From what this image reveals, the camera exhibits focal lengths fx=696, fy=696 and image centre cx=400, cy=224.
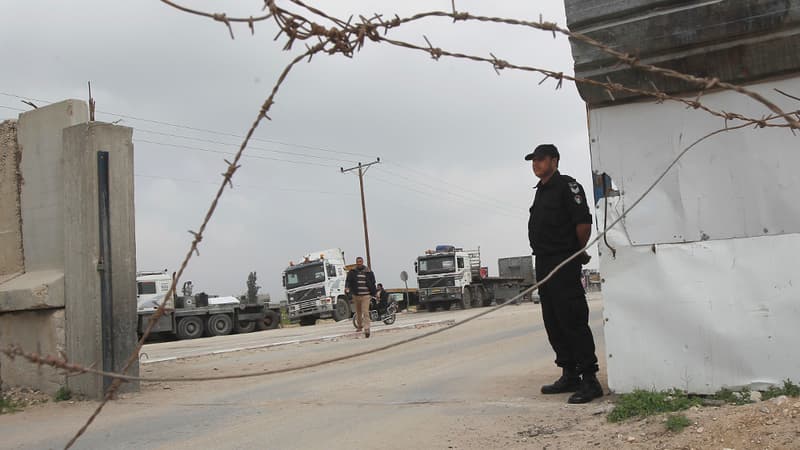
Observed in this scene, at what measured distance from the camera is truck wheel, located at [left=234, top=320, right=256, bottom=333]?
27.9 m

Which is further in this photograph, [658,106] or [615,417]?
[658,106]

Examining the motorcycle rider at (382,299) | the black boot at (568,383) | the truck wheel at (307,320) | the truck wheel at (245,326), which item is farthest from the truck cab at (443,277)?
the black boot at (568,383)

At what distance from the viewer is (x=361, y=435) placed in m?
4.49

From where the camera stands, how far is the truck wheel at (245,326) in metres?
27.9

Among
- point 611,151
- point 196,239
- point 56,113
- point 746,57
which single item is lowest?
point 196,239

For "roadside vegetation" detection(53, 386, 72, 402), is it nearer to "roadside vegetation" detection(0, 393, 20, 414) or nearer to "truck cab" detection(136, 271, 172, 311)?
"roadside vegetation" detection(0, 393, 20, 414)

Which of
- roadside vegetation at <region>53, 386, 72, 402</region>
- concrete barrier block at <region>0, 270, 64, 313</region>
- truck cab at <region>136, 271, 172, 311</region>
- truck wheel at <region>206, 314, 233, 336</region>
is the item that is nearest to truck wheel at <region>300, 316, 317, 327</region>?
truck wheel at <region>206, 314, 233, 336</region>

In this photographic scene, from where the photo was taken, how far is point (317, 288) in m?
28.6

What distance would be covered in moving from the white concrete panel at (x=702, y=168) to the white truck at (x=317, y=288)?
959 inches

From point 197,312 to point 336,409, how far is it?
21.7 meters

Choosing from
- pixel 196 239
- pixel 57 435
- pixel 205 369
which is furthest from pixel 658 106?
pixel 205 369

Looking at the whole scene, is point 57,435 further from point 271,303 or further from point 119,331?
point 271,303

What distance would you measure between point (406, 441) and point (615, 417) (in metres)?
1.26

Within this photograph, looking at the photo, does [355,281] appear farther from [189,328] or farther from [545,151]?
[189,328]
